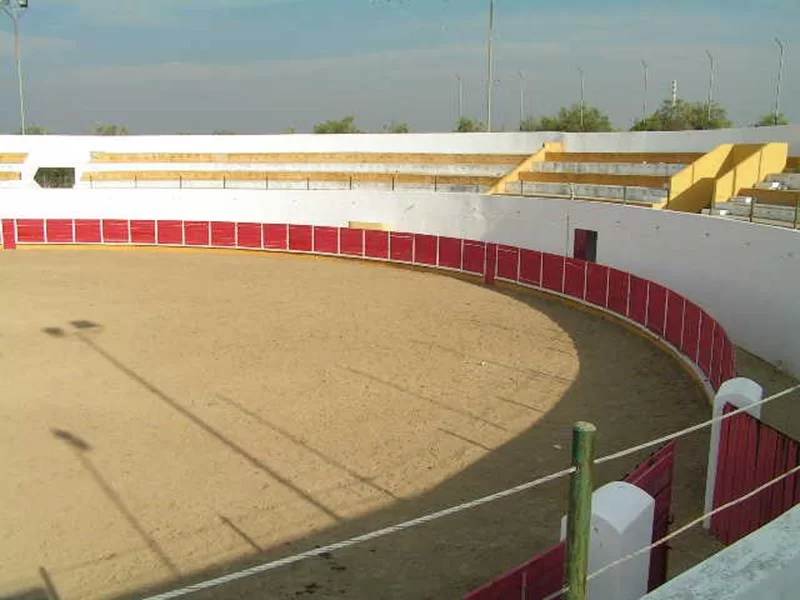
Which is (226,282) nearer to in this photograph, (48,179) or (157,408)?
(157,408)

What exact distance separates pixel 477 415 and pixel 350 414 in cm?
182

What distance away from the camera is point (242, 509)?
7641mm

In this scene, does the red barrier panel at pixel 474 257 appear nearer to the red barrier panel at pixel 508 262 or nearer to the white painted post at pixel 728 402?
the red barrier panel at pixel 508 262

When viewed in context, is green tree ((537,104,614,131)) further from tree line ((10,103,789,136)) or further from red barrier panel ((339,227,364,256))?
red barrier panel ((339,227,364,256))

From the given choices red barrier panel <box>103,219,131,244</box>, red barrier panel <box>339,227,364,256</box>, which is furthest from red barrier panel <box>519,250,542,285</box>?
red barrier panel <box>103,219,131,244</box>

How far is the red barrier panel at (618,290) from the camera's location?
16.7 metres

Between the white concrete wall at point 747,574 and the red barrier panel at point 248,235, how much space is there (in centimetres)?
2687

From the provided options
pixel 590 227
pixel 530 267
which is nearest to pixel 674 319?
pixel 590 227

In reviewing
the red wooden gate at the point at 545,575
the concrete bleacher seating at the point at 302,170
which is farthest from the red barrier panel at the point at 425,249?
the red wooden gate at the point at 545,575

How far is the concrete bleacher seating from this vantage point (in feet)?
104

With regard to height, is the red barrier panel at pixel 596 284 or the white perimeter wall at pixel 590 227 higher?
the white perimeter wall at pixel 590 227

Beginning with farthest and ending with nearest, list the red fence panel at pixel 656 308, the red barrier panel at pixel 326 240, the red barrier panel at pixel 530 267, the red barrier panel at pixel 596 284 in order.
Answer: the red barrier panel at pixel 326 240, the red barrier panel at pixel 530 267, the red barrier panel at pixel 596 284, the red fence panel at pixel 656 308

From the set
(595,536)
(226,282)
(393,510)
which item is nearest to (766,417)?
(393,510)

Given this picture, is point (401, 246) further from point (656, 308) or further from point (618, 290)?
point (656, 308)
